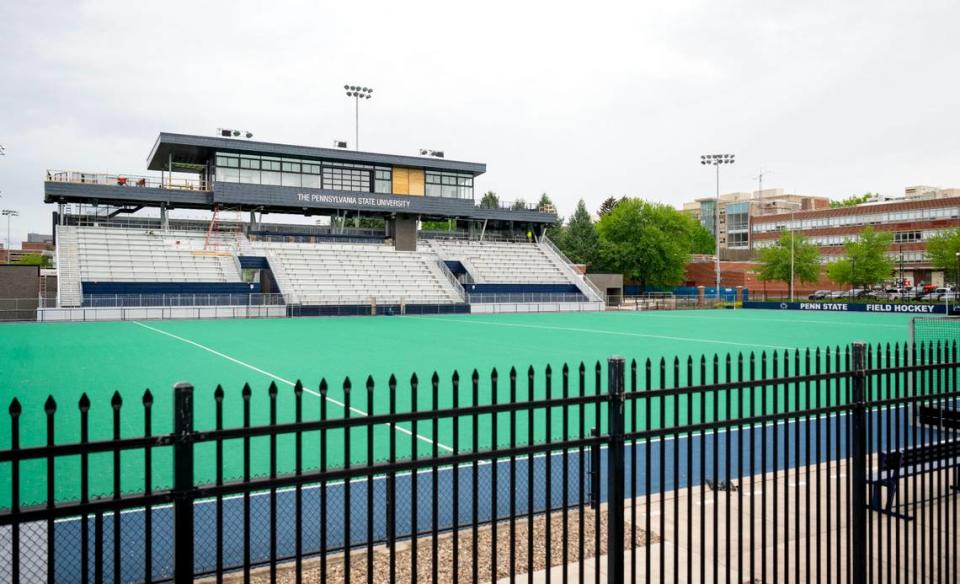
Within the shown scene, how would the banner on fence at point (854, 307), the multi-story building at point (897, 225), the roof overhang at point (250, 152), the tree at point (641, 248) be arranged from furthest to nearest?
the multi-story building at point (897, 225)
the tree at point (641, 248)
the roof overhang at point (250, 152)
the banner on fence at point (854, 307)

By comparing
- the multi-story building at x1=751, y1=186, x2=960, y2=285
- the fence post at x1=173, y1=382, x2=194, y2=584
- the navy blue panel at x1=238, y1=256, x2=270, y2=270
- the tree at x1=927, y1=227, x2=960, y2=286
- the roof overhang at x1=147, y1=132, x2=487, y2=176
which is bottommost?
the fence post at x1=173, y1=382, x2=194, y2=584

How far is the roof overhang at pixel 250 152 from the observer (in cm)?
5434

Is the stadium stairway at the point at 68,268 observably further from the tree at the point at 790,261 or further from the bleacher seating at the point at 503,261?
the tree at the point at 790,261

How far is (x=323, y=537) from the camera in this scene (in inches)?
139

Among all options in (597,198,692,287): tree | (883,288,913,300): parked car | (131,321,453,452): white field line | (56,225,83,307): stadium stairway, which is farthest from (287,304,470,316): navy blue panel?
(883,288,913,300): parked car

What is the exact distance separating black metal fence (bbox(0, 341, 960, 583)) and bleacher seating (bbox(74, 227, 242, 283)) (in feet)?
133

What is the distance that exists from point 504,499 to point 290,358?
53.0ft

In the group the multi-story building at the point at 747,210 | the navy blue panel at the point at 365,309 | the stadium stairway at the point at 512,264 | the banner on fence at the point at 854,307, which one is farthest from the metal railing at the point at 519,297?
the multi-story building at the point at 747,210

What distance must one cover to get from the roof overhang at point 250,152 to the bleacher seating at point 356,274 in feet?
24.3

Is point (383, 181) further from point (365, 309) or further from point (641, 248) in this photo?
point (641, 248)

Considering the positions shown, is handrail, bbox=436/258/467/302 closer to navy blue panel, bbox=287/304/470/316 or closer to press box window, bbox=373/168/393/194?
navy blue panel, bbox=287/304/470/316

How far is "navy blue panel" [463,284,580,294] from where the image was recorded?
2240 inches

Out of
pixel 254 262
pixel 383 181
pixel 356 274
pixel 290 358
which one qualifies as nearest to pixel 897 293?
pixel 383 181

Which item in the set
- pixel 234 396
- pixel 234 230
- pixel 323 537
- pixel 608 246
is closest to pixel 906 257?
pixel 608 246
